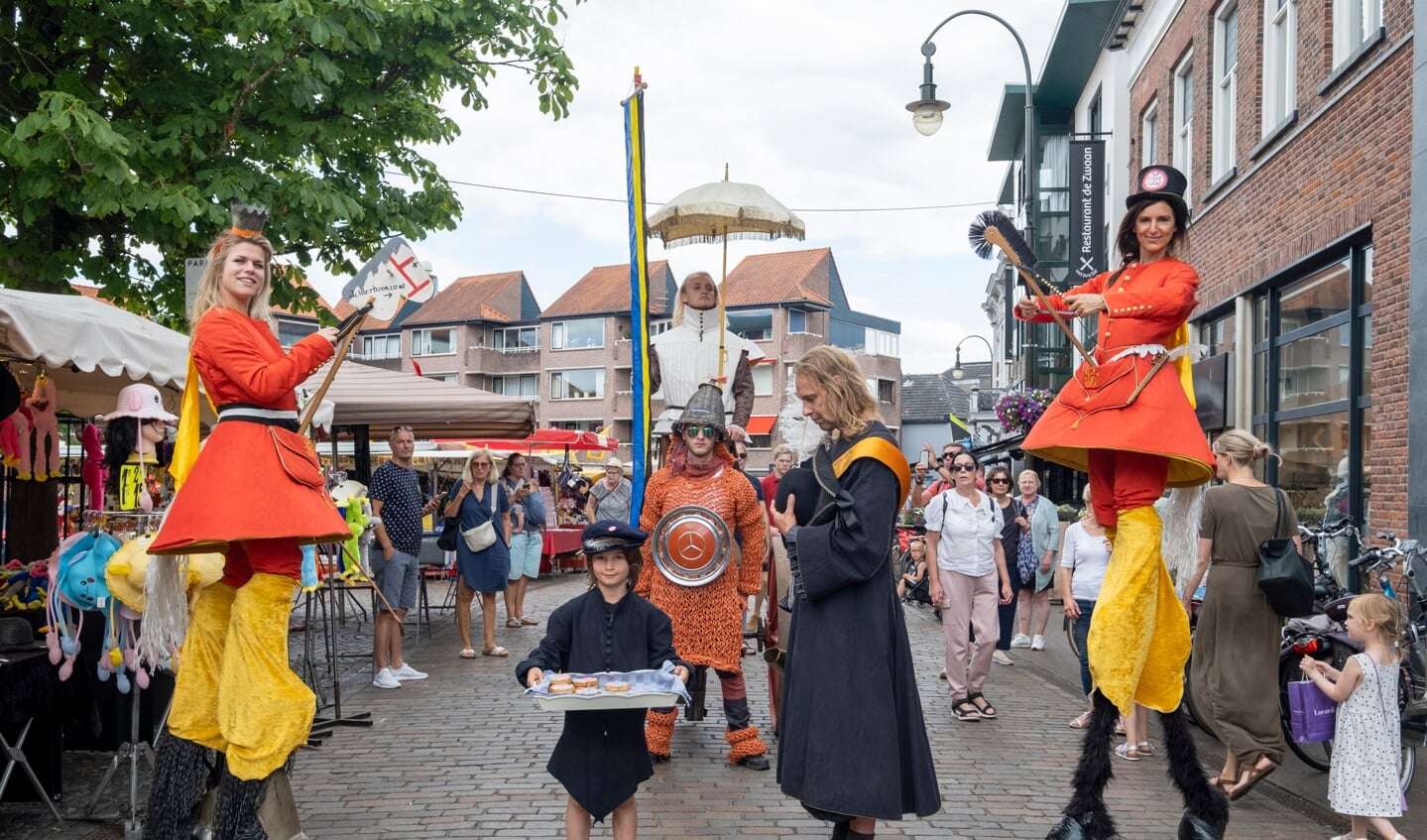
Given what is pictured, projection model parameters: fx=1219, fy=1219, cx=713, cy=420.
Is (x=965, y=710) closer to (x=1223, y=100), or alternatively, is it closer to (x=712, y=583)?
(x=712, y=583)

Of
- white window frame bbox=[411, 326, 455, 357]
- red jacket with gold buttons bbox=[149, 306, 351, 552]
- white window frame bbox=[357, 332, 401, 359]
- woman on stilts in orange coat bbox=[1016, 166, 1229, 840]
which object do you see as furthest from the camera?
white window frame bbox=[357, 332, 401, 359]

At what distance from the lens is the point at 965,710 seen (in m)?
8.54

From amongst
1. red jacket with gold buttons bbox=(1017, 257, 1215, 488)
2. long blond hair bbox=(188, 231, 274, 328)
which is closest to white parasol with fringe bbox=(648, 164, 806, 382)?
red jacket with gold buttons bbox=(1017, 257, 1215, 488)

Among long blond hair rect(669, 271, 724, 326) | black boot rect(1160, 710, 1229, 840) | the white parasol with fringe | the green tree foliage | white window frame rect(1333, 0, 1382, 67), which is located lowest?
black boot rect(1160, 710, 1229, 840)

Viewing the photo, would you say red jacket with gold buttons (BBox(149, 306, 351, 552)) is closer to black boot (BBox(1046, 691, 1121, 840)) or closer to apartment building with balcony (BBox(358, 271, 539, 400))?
black boot (BBox(1046, 691, 1121, 840))

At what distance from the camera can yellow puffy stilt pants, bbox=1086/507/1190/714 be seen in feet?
15.5

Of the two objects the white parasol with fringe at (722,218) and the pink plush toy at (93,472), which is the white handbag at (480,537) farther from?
the white parasol with fringe at (722,218)

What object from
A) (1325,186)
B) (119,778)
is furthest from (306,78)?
(1325,186)

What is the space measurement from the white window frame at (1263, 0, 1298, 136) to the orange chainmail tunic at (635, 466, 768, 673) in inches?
336

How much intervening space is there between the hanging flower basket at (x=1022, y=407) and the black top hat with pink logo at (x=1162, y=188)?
1439 centimetres

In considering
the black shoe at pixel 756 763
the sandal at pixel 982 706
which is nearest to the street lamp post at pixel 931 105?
the sandal at pixel 982 706

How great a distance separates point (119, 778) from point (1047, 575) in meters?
8.48

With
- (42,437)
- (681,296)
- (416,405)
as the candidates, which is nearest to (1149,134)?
(416,405)

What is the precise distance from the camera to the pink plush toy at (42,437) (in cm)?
777
